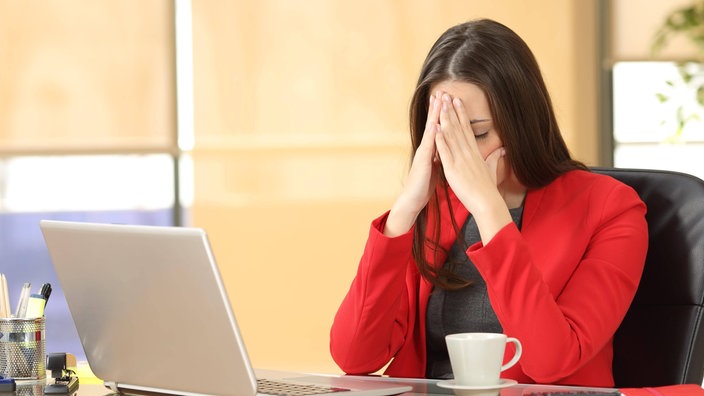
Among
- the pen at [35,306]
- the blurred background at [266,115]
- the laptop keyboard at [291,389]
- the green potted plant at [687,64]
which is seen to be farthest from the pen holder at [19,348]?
the green potted plant at [687,64]

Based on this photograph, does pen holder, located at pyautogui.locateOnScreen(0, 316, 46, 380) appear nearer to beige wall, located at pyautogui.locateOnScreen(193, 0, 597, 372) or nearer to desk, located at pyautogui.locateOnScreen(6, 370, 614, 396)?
desk, located at pyautogui.locateOnScreen(6, 370, 614, 396)

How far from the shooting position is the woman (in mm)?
1544

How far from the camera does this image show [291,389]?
1336 millimetres

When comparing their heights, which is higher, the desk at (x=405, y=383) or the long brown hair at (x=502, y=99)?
the long brown hair at (x=502, y=99)

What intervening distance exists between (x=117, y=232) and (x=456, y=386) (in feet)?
1.50

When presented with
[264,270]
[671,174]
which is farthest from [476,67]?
[264,270]

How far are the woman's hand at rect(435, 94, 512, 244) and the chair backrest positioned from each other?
0.27m

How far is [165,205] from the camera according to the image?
155 inches

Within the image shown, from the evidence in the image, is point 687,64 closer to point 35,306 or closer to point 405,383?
point 405,383

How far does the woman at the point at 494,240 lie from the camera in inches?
60.8

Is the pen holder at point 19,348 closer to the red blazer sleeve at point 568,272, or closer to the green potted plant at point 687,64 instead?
the red blazer sleeve at point 568,272

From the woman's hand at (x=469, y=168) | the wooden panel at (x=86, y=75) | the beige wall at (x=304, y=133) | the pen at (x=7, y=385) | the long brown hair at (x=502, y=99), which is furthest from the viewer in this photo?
the beige wall at (x=304, y=133)

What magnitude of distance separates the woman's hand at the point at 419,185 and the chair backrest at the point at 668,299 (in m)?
0.37

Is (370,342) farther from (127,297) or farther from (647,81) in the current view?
(647,81)
